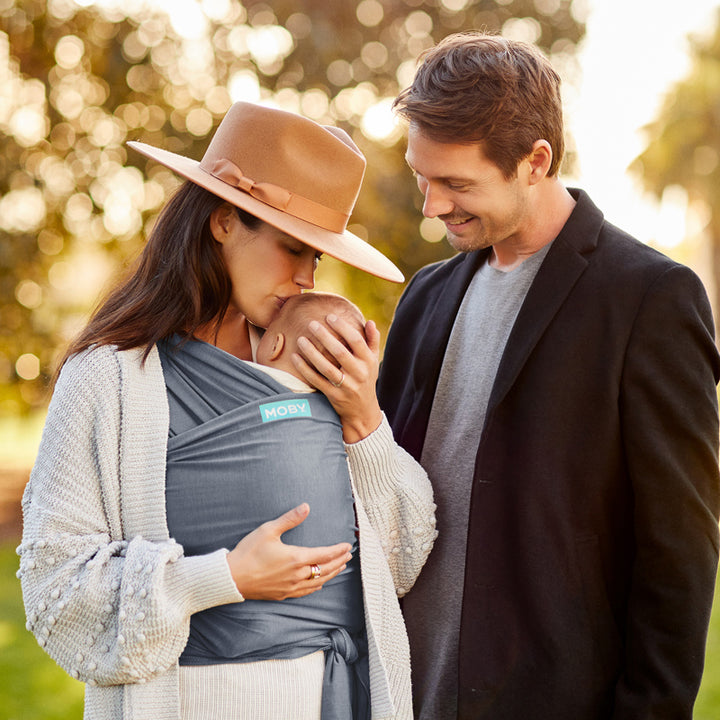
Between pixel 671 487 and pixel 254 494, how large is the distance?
3.40 ft

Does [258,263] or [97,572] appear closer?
[97,572]

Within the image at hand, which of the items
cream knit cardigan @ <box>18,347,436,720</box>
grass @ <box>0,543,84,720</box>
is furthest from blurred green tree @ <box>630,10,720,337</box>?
cream knit cardigan @ <box>18,347,436,720</box>

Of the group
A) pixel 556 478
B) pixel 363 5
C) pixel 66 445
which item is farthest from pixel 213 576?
pixel 363 5

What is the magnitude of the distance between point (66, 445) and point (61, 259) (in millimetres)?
7719

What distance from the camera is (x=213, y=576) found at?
1.85m

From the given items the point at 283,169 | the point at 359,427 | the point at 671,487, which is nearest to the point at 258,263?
the point at 283,169

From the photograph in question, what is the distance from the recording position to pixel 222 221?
2230 millimetres

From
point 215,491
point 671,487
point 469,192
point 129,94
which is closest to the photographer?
point 215,491

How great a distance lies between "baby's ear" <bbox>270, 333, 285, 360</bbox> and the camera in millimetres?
2152

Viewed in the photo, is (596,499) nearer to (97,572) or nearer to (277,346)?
(277,346)

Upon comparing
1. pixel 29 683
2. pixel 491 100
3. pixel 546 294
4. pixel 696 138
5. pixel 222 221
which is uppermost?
pixel 491 100

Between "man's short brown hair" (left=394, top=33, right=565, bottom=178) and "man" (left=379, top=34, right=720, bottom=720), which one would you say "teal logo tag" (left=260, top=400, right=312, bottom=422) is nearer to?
"man" (left=379, top=34, right=720, bottom=720)

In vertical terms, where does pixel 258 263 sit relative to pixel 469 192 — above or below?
below

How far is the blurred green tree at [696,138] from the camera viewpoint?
2072 cm
